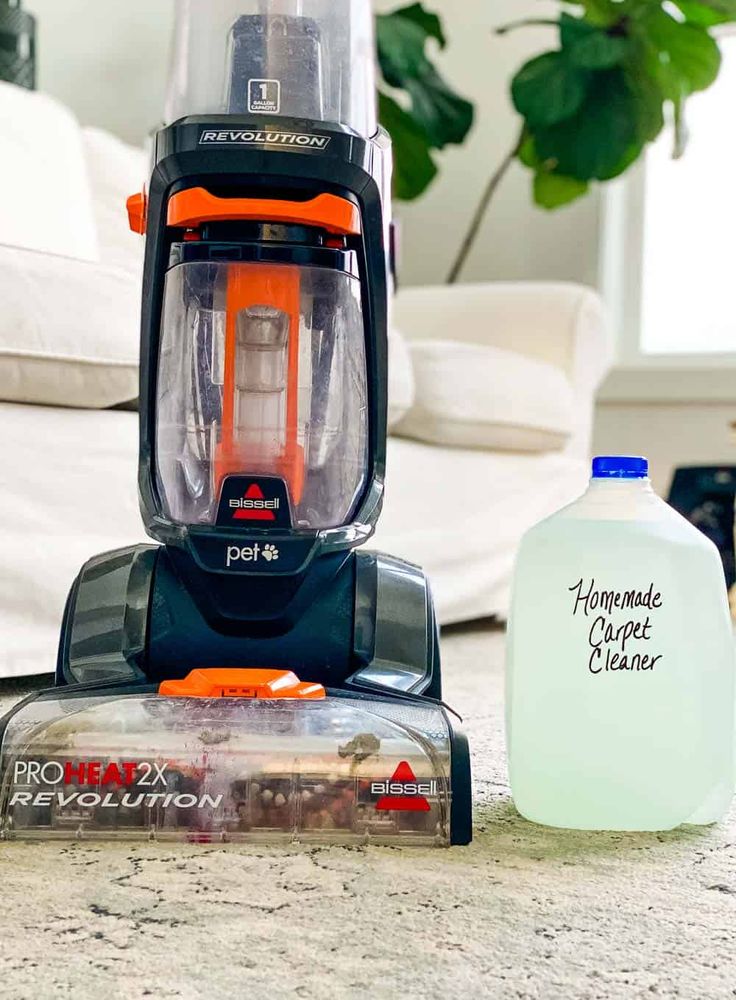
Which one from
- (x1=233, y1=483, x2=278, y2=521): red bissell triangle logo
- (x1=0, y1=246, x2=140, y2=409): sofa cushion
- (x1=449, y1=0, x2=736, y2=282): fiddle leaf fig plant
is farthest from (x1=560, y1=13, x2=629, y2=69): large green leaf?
(x1=233, y1=483, x2=278, y2=521): red bissell triangle logo

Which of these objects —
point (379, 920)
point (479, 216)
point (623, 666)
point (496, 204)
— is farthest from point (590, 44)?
point (379, 920)

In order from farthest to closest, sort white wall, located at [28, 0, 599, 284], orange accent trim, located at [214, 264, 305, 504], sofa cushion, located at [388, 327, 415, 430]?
white wall, located at [28, 0, 599, 284], sofa cushion, located at [388, 327, 415, 430], orange accent trim, located at [214, 264, 305, 504]

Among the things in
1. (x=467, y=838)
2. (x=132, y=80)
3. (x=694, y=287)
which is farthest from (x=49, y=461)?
(x=694, y=287)

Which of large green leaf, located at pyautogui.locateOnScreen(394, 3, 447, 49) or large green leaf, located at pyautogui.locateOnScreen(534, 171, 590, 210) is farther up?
large green leaf, located at pyautogui.locateOnScreen(394, 3, 447, 49)

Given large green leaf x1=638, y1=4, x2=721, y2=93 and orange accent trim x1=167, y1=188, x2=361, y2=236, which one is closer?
orange accent trim x1=167, y1=188, x2=361, y2=236

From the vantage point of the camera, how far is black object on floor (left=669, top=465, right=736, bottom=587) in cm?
242

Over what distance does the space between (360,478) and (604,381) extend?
223 centimetres

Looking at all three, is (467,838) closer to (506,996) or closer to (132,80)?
(506,996)

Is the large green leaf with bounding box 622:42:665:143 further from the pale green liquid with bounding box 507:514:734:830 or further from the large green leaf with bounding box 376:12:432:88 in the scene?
the pale green liquid with bounding box 507:514:734:830

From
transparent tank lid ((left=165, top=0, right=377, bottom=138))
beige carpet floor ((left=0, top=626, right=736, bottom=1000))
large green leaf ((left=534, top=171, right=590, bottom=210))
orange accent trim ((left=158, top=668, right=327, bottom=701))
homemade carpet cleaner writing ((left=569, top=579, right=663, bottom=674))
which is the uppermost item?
large green leaf ((left=534, top=171, right=590, bottom=210))

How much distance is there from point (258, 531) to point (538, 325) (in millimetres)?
1441

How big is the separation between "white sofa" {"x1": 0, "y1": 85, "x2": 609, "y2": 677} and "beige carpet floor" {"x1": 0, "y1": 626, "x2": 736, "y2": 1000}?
601 mm

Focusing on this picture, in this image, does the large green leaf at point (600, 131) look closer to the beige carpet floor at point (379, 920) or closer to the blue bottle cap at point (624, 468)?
the blue bottle cap at point (624, 468)

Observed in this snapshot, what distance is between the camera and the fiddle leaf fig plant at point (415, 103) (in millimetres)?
2627
